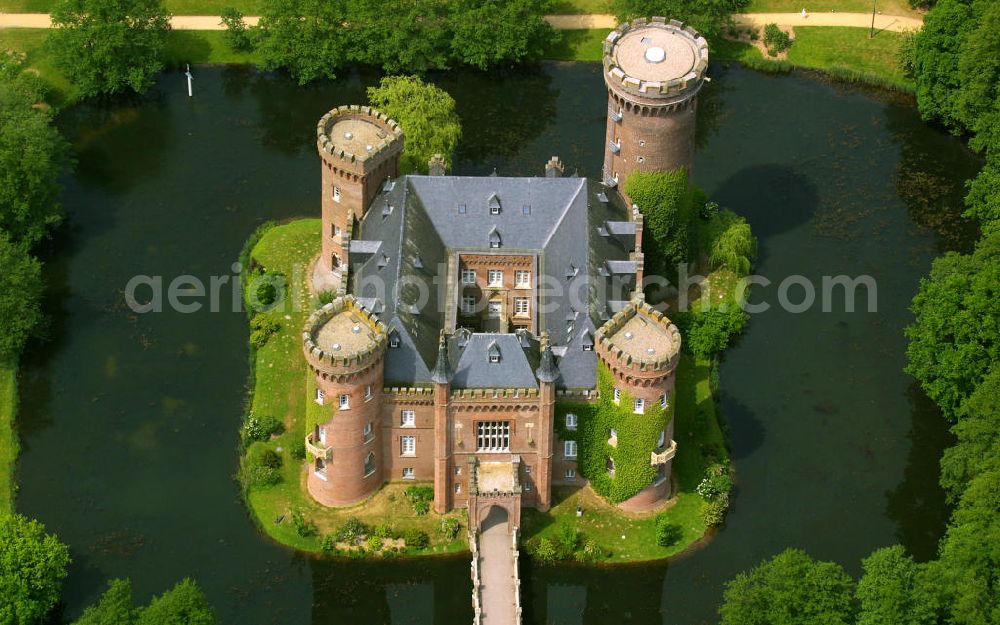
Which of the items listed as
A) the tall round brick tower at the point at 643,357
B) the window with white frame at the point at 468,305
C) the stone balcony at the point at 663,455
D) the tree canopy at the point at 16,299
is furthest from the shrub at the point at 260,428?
the stone balcony at the point at 663,455

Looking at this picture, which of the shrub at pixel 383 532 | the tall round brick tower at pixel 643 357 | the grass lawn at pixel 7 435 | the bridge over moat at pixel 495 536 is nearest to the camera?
the tall round brick tower at pixel 643 357

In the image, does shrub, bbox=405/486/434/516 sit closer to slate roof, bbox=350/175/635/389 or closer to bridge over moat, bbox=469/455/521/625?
bridge over moat, bbox=469/455/521/625

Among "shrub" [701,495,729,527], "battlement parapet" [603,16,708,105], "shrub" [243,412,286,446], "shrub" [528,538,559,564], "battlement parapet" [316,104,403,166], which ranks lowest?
"shrub" [528,538,559,564]

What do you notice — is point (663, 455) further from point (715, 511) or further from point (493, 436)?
point (493, 436)

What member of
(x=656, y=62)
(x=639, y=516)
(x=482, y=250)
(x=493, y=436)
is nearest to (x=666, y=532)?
(x=639, y=516)

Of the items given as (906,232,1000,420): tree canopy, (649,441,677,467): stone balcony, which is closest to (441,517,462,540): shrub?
(649,441,677,467): stone balcony

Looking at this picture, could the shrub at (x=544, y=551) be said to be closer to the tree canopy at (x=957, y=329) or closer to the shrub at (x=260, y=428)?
the shrub at (x=260, y=428)

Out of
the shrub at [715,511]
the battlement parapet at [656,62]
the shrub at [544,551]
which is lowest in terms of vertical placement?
the shrub at [544,551]

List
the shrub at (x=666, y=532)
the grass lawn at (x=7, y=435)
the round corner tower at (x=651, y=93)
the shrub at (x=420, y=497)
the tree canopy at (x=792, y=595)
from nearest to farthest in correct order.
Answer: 1. the tree canopy at (x=792, y=595)
2. the shrub at (x=666, y=532)
3. the shrub at (x=420, y=497)
4. the grass lawn at (x=7, y=435)
5. the round corner tower at (x=651, y=93)
